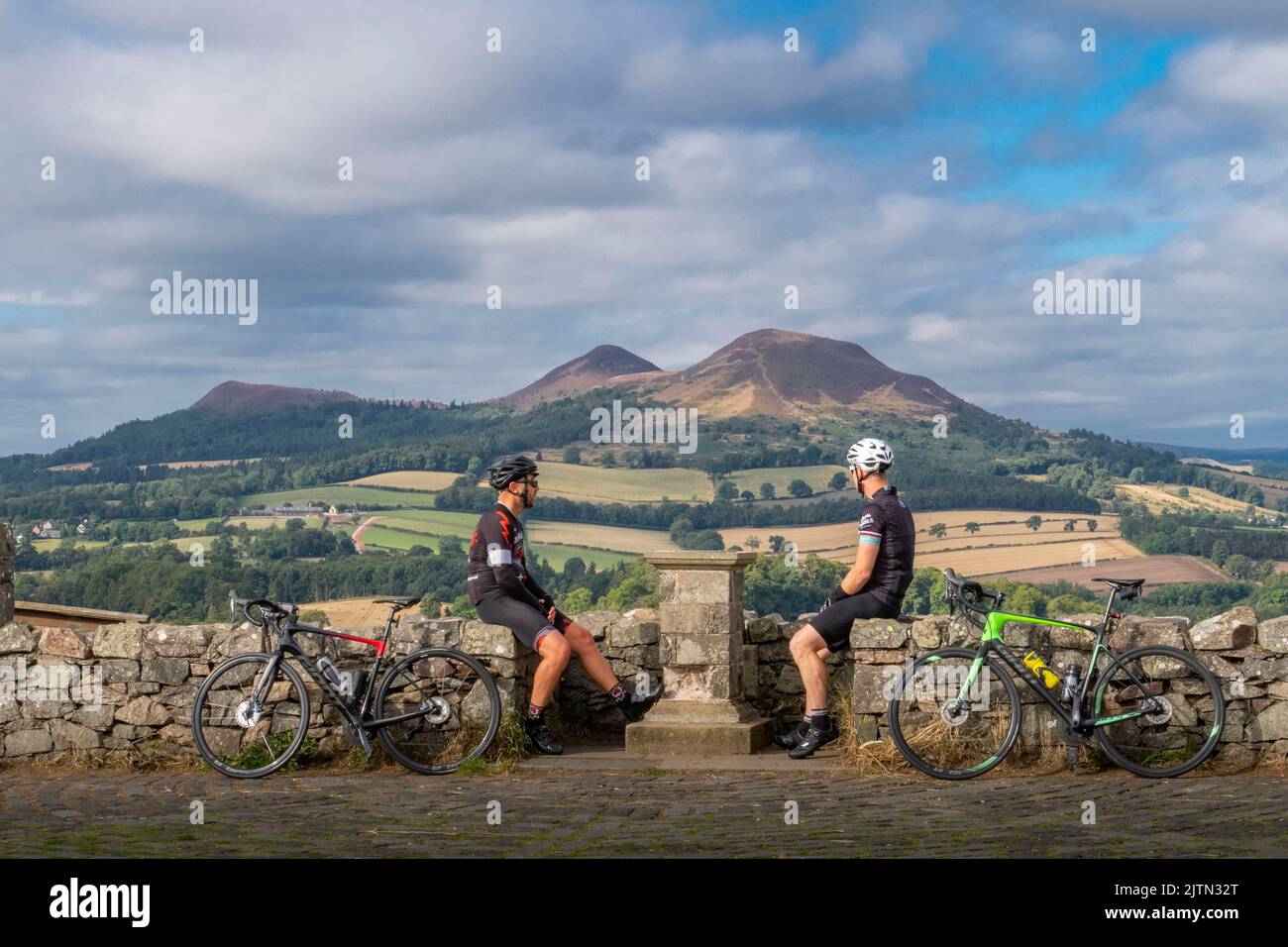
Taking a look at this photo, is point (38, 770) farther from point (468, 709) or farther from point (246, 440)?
point (246, 440)

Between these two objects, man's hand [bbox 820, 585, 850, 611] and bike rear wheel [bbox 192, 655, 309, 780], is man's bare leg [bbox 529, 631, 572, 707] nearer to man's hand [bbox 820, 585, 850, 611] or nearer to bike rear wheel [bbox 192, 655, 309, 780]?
bike rear wheel [bbox 192, 655, 309, 780]

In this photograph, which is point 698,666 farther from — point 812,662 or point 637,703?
point 812,662

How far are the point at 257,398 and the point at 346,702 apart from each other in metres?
106

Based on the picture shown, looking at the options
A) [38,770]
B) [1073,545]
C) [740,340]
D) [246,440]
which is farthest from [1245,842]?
[740,340]

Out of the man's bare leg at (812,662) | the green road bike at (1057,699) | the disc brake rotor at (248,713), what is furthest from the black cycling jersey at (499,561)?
the green road bike at (1057,699)

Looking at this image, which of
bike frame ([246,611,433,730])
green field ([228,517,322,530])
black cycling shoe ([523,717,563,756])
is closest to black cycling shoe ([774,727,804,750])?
black cycling shoe ([523,717,563,756])

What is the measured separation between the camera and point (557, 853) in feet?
18.6

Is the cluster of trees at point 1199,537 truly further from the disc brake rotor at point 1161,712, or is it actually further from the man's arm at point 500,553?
the man's arm at point 500,553

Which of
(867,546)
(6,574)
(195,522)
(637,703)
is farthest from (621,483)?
(867,546)

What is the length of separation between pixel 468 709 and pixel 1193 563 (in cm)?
4782

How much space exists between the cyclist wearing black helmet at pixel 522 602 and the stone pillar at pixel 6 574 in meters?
4.50

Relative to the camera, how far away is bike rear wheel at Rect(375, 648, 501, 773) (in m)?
8.46

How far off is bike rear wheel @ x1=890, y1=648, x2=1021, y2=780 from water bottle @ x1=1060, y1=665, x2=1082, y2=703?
0.30m

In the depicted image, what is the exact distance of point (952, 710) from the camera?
811cm
